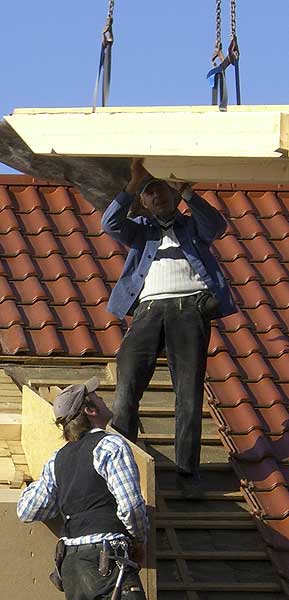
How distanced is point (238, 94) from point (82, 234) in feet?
12.2

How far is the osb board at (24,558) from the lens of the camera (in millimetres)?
6559

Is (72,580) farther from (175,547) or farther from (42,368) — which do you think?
(42,368)

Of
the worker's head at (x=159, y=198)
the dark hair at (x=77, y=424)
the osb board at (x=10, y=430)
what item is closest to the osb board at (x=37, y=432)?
the osb board at (x=10, y=430)

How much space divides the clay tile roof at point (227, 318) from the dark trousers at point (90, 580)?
1820 mm

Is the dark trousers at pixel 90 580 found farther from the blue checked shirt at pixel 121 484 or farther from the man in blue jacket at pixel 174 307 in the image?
the man in blue jacket at pixel 174 307

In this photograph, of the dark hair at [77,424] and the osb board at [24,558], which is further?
the osb board at [24,558]

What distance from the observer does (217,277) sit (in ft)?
25.9

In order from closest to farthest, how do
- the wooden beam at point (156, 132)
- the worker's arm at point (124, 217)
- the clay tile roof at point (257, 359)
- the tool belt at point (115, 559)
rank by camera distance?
the wooden beam at point (156, 132), the tool belt at point (115, 559), the worker's arm at point (124, 217), the clay tile roof at point (257, 359)

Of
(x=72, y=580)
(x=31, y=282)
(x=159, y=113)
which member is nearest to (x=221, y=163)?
(x=159, y=113)

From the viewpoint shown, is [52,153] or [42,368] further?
[42,368]

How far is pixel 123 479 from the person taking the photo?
5.98 meters

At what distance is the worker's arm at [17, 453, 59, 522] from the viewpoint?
628 cm

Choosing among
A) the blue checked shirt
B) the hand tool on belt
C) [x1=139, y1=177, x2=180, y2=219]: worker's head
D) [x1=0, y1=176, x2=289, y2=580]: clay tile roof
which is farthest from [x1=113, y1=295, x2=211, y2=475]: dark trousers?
the hand tool on belt

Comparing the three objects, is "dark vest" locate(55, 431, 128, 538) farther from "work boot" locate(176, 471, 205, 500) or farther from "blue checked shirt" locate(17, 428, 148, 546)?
"work boot" locate(176, 471, 205, 500)
